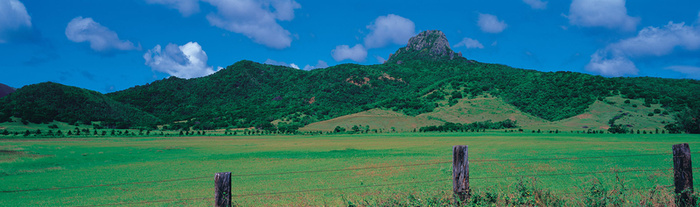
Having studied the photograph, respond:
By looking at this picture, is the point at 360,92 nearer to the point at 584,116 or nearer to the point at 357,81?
the point at 357,81

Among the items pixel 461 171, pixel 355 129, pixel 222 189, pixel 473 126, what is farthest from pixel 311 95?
pixel 222 189

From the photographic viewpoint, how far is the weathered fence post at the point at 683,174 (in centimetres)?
798

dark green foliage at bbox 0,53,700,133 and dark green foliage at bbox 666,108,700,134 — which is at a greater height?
dark green foliage at bbox 0,53,700,133

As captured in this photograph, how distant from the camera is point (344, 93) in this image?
6137 inches

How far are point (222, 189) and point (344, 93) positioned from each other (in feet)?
489

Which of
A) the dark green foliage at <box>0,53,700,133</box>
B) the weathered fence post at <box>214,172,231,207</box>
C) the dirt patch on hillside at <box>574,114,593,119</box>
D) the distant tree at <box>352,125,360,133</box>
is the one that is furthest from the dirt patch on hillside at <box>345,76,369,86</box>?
the weathered fence post at <box>214,172,231,207</box>

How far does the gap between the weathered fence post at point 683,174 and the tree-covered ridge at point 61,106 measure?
106 meters

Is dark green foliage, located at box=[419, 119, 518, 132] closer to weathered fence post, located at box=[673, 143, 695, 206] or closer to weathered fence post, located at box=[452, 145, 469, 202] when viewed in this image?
weathered fence post, located at box=[673, 143, 695, 206]

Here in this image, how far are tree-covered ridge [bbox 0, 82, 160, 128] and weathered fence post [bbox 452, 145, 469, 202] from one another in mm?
102571

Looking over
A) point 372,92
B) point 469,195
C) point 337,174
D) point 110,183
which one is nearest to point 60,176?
point 110,183

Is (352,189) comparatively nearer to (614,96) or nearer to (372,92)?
(614,96)


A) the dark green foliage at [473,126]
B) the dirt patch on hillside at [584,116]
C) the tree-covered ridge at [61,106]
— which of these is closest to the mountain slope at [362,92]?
the dirt patch on hillside at [584,116]

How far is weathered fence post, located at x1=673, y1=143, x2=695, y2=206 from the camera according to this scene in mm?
7980

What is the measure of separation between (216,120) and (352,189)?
12681 cm
